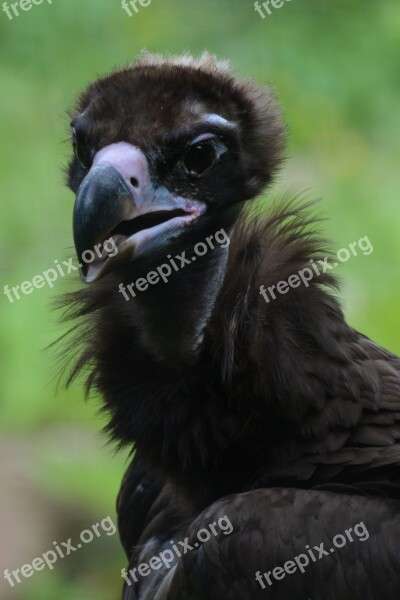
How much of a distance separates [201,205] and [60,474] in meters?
2.05

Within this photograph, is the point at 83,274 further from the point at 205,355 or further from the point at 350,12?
the point at 350,12

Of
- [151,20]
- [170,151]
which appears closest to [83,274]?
[170,151]

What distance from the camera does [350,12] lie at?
20.4 feet

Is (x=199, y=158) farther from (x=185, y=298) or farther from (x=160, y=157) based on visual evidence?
(x=185, y=298)
